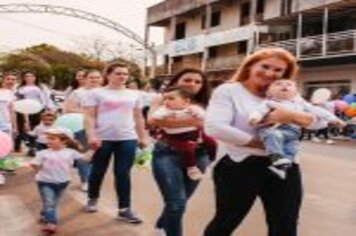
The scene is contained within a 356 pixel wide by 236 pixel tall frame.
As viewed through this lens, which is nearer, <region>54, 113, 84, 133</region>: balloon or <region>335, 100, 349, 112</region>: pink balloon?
<region>54, 113, 84, 133</region>: balloon

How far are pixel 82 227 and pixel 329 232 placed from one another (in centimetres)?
232

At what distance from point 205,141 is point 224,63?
4117cm

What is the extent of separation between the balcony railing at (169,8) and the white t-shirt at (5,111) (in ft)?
129

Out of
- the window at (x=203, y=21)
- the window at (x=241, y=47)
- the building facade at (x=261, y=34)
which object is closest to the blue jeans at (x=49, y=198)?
the building facade at (x=261, y=34)

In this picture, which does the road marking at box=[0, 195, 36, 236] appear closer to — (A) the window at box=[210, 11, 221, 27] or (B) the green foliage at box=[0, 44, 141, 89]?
(A) the window at box=[210, 11, 221, 27]

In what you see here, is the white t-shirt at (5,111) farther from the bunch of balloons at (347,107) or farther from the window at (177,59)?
the window at (177,59)

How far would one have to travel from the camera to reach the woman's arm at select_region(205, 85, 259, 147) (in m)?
4.71

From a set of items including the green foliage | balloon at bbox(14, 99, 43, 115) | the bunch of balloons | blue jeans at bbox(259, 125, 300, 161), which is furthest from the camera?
the green foliage

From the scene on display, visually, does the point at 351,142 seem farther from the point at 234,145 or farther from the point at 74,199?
the point at 234,145

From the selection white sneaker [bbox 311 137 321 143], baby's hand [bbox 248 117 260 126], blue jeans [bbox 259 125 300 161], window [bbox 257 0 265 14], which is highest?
window [bbox 257 0 265 14]

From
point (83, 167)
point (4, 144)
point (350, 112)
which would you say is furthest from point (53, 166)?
point (350, 112)

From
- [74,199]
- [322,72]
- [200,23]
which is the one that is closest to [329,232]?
[74,199]

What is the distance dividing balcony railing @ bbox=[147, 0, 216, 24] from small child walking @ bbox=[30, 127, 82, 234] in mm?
42932

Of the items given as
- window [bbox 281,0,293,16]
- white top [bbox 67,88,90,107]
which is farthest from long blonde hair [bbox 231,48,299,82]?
window [bbox 281,0,293,16]
